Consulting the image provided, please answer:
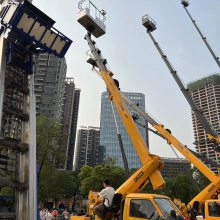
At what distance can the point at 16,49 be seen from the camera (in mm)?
15031

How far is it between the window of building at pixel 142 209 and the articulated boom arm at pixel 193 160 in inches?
263

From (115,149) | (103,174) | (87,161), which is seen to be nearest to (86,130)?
(87,161)

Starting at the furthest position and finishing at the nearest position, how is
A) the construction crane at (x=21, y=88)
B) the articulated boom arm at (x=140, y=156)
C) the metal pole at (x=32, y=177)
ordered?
1. the construction crane at (x=21, y=88)
2. the metal pole at (x=32, y=177)
3. the articulated boom arm at (x=140, y=156)

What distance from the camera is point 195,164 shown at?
1650 centimetres

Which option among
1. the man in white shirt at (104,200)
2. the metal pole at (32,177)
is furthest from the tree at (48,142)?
the man in white shirt at (104,200)

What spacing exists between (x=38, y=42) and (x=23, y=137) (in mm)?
5409

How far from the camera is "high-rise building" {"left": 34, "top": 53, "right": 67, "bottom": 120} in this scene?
99.8 metres

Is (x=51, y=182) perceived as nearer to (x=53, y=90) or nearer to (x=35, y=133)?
(x=35, y=133)

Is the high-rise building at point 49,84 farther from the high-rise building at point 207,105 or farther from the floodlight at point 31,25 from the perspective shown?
the floodlight at point 31,25

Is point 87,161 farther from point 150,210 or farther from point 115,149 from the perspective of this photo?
point 150,210

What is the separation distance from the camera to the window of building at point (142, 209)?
837cm

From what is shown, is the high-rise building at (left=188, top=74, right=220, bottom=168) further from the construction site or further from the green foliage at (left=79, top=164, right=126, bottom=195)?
the construction site

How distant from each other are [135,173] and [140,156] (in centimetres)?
78

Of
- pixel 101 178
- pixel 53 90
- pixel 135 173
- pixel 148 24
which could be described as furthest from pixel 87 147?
pixel 135 173
